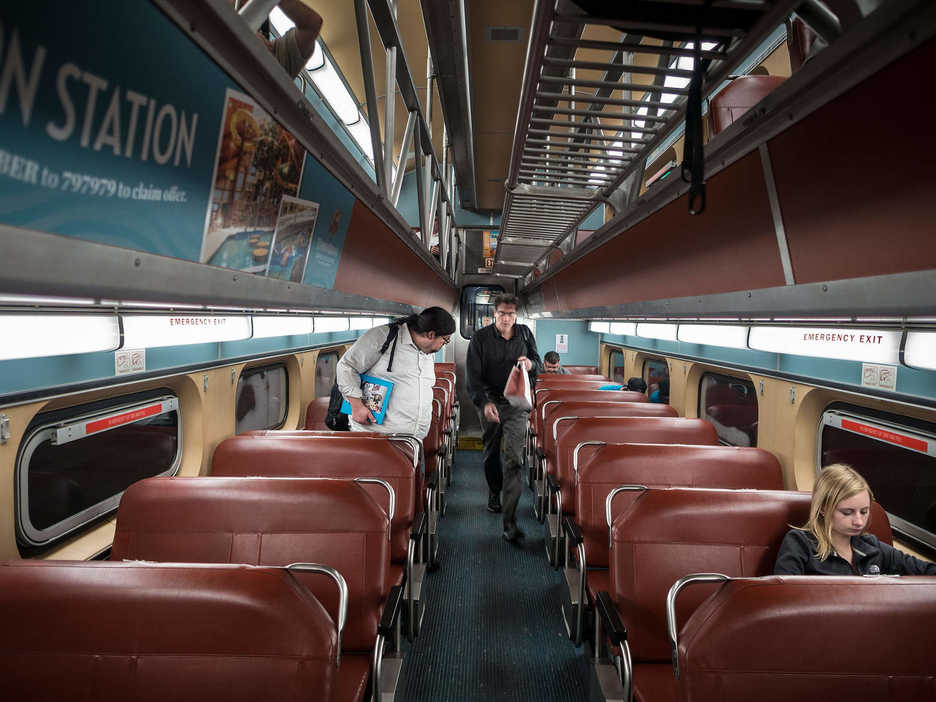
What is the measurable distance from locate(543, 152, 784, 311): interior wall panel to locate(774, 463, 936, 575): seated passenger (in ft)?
3.25

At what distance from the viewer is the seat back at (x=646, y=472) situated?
9.83 ft

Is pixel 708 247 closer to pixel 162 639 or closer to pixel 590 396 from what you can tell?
pixel 162 639

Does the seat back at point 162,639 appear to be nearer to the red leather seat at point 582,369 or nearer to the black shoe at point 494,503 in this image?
the black shoe at point 494,503

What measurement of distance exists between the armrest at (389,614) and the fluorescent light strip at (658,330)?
397 centimetres

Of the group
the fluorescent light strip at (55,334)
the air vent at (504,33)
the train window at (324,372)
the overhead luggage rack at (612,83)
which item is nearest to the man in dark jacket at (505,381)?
the overhead luggage rack at (612,83)

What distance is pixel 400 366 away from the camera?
11.2 ft

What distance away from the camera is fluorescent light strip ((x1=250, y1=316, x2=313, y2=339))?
3.43m

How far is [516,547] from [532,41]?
14.3 feet

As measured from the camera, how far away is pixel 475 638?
338 cm

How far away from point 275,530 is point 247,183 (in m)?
1.47

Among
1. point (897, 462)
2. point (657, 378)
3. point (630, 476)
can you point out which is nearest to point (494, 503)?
point (630, 476)

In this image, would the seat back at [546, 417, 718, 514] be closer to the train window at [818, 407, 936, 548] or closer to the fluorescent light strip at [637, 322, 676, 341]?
the train window at [818, 407, 936, 548]

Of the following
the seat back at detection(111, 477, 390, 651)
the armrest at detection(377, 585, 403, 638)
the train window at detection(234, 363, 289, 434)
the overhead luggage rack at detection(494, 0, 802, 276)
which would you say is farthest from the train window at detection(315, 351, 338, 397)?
the armrest at detection(377, 585, 403, 638)

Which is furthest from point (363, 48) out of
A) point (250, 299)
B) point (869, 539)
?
point (869, 539)
